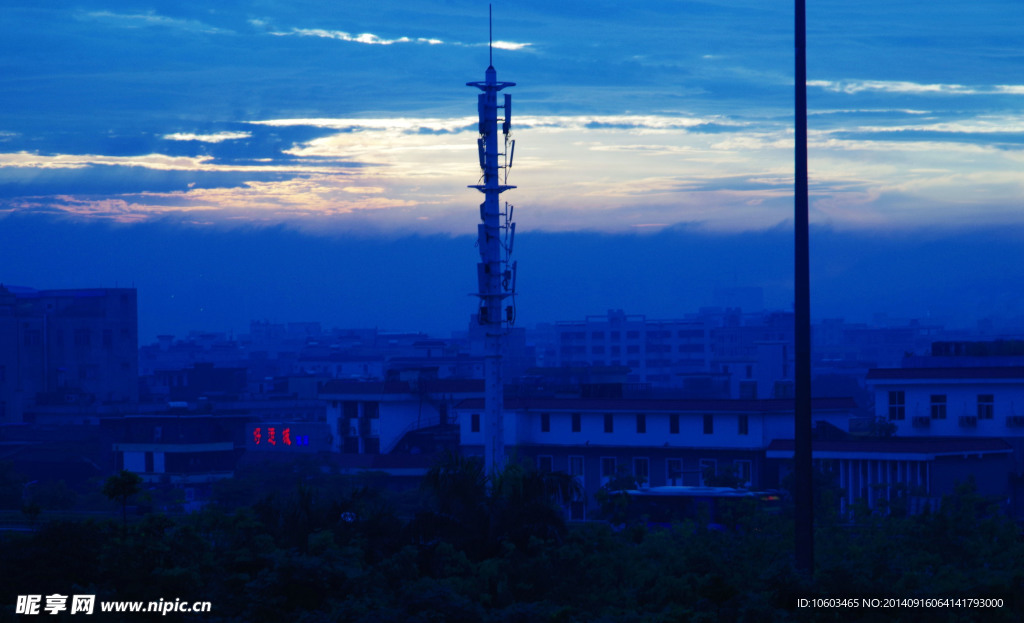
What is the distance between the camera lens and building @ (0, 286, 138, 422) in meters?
80.9

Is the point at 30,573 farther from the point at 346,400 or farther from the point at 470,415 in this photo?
the point at 346,400

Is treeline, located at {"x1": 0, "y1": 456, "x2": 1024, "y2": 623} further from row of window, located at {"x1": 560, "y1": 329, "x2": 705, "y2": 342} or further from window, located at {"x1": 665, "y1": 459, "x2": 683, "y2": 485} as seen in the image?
row of window, located at {"x1": 560, "y1": 329, "x2": 705, "y2": 342}

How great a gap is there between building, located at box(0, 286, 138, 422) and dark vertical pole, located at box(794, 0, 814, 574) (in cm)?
7553

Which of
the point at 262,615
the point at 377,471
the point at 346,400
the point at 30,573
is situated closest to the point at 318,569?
the point at 262,615

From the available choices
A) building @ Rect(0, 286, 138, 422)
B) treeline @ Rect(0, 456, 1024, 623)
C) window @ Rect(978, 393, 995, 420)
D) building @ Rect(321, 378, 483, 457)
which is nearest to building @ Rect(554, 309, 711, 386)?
building @ Rect(0, 286, 138, 422)

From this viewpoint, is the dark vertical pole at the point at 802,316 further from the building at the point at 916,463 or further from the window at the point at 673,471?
the window at the point at 673,471

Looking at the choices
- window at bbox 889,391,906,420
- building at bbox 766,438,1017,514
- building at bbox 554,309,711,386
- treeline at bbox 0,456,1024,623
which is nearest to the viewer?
treeline at bbox 0,456,1024,623

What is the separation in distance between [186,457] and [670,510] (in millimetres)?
27933

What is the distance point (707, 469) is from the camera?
3591cm

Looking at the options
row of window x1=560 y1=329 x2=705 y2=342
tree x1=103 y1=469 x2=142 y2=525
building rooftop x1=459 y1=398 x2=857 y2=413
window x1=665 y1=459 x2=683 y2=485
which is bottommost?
window x1=665 y1=459 x2=683 y2=485

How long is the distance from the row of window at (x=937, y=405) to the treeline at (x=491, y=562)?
73.7 feet

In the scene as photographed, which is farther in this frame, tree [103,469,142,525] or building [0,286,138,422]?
building [0,286,138,422]

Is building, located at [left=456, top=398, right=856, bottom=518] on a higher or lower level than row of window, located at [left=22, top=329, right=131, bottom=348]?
lower

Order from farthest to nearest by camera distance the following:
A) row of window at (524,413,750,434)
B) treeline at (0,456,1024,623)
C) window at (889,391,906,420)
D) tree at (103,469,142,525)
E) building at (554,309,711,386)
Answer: building at (554,309,711,386), row of window at (524,413,750,434), window at (889,391,906,420), tree at (103,469,142,525), treeline at (0,456,1024,623)
